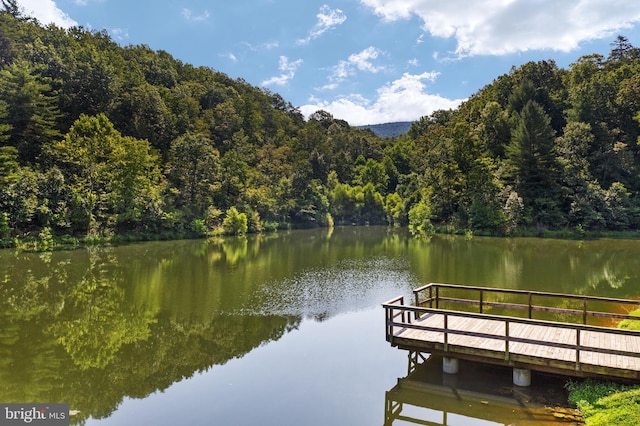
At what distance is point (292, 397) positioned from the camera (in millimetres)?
8859

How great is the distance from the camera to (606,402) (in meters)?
7.24

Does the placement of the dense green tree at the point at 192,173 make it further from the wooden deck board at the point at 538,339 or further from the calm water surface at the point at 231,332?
the wooden deck board at the point at 538,339

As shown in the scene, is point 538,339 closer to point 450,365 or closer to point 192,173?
point 450,365

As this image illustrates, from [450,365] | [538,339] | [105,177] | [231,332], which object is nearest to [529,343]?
[538,339]

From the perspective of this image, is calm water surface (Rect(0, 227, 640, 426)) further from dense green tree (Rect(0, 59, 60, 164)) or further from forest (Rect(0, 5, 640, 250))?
dense green tree (Rect(0, 59, 60, 164))

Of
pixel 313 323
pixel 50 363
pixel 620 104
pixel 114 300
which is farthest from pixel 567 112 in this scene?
pixel 50 363

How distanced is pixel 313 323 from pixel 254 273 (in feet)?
34.0

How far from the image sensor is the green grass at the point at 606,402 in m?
6.59

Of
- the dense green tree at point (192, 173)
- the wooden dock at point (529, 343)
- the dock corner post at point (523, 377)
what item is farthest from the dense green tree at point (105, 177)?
the dock corner post at point (523, 377)

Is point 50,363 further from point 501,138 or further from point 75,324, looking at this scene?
point 501,138

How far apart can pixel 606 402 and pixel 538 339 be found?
1.77 m

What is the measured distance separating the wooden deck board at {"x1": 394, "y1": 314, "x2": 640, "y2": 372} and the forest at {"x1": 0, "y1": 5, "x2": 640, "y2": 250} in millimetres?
35087

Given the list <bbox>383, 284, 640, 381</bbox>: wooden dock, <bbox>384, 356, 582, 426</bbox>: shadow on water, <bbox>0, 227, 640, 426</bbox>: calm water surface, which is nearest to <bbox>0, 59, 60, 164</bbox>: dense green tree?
<bbox>0, 227, 640, 426</bbox>: calm water surface

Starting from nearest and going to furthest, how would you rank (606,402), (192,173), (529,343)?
(606,402) < (529,343) < (192,173)
